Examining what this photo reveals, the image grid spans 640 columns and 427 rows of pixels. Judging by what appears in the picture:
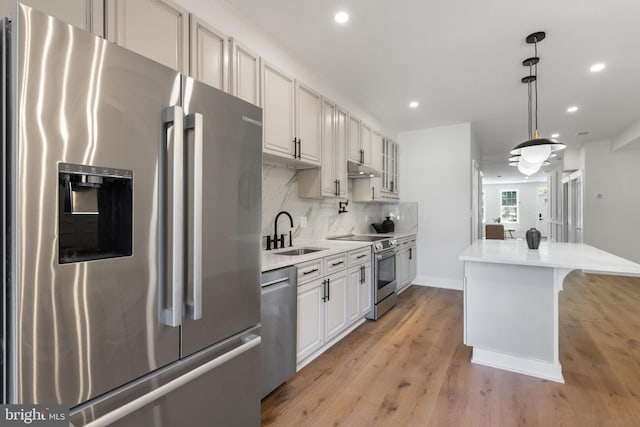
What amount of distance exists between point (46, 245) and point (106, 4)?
4.08 ft

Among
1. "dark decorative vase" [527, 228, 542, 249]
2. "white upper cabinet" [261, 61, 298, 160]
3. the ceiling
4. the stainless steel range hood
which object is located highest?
the ceiling

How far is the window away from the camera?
14.6 meters

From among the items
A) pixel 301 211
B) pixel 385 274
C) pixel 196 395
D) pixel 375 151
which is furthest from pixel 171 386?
pixel 375 151

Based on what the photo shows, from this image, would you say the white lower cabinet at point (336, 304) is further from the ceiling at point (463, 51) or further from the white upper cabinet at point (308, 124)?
the ceiling at point (463, 51)

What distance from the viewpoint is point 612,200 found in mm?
6445

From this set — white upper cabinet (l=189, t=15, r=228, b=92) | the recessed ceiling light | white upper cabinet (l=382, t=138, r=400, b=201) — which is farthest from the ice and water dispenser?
white upper cabinet (l=382, t=138, r=400, b=201)

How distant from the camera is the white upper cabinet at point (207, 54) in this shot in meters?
1.88

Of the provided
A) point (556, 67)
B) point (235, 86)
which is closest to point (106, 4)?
point (235, 86)

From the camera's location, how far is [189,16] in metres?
1.87

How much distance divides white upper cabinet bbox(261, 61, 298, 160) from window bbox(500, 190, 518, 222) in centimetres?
1492

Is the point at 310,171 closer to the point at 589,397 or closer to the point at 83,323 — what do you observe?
the point at 83,323

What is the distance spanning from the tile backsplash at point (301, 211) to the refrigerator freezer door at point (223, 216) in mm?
1366

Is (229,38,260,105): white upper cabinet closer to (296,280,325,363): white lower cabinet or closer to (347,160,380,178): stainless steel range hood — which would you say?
(296,280,325,363): white lower cabinet

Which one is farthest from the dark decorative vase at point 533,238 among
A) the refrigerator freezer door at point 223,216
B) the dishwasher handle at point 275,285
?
the refrigerator freezer door at point 223,216
